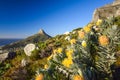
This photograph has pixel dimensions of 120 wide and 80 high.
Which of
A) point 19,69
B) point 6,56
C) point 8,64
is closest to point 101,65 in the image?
point 19,69

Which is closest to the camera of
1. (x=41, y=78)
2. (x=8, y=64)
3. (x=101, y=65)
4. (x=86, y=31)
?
(x=41, y=78)

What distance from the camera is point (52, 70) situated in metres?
5.10

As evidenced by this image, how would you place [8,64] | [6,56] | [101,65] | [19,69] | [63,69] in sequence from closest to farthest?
1. [101,65]
2. [63,69]
3. [19,69]
4. [8,64]
5. [6,56]

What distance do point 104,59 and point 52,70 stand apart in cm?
120

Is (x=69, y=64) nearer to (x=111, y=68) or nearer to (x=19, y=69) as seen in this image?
(x=111, y=68)

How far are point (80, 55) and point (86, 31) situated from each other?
1.28m

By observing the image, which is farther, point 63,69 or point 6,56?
point 6,56

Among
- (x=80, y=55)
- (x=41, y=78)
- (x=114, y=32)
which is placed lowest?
(x=41, y=78)

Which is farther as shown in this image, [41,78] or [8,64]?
[8,64]

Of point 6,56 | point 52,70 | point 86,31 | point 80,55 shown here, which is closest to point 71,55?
point 80,55

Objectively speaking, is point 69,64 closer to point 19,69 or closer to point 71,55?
point 71,55

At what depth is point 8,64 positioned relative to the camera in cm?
1482

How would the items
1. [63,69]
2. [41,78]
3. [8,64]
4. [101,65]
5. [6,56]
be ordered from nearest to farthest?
[41,78], [101,65], [63,69], [8,64], [6,56]

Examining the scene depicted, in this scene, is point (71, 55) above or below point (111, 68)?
above
